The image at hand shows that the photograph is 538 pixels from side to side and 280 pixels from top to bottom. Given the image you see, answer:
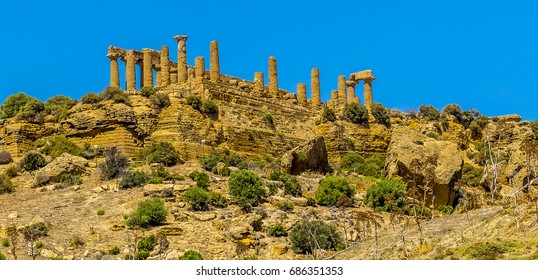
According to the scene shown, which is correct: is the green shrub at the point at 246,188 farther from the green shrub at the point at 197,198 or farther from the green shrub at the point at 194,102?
the green shrub at the point at 194,102

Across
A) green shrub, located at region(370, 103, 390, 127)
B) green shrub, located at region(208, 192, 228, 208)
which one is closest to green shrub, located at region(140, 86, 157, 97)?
green shrub, located at region(208, 192, 228, 208)

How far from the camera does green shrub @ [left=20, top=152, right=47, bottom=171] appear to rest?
53.7m

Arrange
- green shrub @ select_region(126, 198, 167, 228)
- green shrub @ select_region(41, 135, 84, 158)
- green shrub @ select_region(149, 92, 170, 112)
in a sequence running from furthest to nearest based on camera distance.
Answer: green shrub @ select_region(149, 92, 170, 112), green shrub @ select_region(41, 135, 84, 158), green shrub @ select_region(126, 198, 167, 228)

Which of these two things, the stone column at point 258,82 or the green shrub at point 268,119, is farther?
the stone column at point 258,82

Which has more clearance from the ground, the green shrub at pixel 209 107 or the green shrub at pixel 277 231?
the green shrub at pixel 209 107

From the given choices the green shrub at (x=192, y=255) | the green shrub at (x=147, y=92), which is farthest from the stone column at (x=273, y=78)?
the green shrub at (x=192, y=255)

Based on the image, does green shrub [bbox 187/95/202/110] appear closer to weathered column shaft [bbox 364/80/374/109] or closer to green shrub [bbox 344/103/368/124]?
green shrub [bbox 344/103/368/124]

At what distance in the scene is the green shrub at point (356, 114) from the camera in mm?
66688

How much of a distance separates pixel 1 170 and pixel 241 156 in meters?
10.7

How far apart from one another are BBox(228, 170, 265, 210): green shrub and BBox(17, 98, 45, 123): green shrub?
13850 millimetres

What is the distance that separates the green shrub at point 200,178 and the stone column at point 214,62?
14295mm

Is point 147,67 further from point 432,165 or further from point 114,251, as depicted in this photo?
point 114,251

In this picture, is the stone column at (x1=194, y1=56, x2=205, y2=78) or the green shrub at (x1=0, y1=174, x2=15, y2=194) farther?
the stone column at (x1=194, y1=56, x2=205, y2=78)

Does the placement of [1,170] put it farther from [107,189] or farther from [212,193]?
[212,193]
